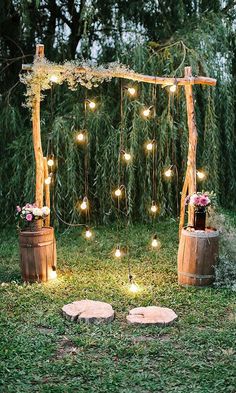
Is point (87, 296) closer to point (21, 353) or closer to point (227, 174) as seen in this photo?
point (21, 353)

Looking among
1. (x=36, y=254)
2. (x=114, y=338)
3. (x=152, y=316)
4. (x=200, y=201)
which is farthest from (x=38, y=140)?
(x=114, y=338)

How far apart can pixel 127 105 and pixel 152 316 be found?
3.56 meters

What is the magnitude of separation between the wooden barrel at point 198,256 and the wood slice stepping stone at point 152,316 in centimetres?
74

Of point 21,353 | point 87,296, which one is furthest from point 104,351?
point 87,296

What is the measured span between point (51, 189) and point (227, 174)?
94.9 inches

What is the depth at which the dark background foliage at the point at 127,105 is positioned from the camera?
293 inches

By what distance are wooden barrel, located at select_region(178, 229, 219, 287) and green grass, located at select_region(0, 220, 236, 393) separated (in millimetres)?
138

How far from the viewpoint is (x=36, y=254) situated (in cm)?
551

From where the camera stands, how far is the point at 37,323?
4562 millimetres

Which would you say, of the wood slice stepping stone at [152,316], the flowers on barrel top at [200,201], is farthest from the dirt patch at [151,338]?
the flowers on barrel top at [200,201]

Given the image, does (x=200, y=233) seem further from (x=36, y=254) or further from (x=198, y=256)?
(x=36, y=254)

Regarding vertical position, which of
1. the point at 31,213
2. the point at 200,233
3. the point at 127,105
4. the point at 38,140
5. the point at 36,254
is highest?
the point at 127,105

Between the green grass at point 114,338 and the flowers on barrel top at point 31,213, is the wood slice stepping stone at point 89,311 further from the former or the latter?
the flowers on barrel top at point 31,213

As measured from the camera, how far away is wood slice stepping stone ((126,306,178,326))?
4488mm
